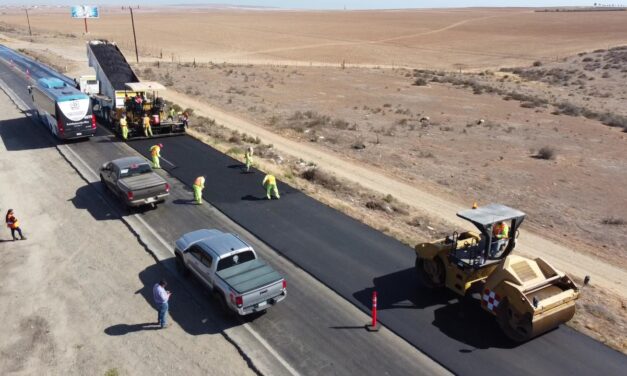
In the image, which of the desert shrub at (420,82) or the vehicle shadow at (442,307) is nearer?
the vehicle shadow at (442,307)

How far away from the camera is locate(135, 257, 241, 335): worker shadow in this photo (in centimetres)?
1298

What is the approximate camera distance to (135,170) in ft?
66.6

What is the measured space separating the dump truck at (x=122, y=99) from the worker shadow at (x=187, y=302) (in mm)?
16819

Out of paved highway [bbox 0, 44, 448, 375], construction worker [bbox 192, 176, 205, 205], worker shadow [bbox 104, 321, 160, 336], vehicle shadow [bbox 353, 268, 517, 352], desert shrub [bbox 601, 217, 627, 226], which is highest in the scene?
construction worker [bbox 192, 176, 205, 205]

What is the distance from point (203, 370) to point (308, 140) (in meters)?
25.1

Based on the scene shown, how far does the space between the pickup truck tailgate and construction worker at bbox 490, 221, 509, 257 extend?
19.0 feet

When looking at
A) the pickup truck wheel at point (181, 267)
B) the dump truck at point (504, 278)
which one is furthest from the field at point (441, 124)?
the pickup truck wheel at point (181, 267)

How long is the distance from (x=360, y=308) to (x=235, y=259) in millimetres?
3727

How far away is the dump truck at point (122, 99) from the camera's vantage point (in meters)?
30.5

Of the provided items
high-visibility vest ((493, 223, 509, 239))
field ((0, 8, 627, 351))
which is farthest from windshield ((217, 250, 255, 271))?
field ((0, 8, 627, 351))

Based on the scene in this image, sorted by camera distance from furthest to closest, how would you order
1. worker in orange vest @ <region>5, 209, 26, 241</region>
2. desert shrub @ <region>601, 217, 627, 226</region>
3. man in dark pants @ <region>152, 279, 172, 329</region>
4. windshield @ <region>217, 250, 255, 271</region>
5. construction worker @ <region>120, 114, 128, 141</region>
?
construction worker @ <region>120, 114, 128, 141</region> < desert shrub @ <region>601, 217, 627, 226</region> < worker in orange vest @ <region>5, 209, 26, 241</region> < windshield @ <region>217, 250, 255, 271</region> < man in dark pants @ <region>152, 279, 172, 329</region>

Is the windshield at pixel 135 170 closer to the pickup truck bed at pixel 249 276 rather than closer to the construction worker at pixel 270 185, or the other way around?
the construction worker at pixel 270 185

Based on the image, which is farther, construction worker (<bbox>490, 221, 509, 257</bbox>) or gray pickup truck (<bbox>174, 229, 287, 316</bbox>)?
construction worker (<bbox>490, 221, 509, 257</bbox>)

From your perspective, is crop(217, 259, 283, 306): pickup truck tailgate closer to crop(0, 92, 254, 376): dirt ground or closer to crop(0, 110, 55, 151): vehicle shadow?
crop(0, 92, 254, 376): dirt ground
